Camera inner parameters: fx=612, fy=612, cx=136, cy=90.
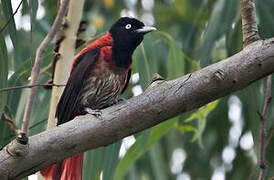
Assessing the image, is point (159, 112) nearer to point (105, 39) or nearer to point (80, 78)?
point (80, 78)

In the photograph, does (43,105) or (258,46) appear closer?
(258,46)

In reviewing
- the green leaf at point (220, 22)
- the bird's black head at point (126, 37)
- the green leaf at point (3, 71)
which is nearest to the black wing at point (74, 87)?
the bird's black head at point (126, 37)

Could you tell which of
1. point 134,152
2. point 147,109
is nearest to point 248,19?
point 147,109

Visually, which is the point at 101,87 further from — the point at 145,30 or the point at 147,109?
the point at 147,109

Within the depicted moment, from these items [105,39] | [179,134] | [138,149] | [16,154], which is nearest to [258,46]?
[16,154]

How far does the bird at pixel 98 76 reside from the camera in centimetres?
349

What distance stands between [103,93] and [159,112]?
4.40 ft

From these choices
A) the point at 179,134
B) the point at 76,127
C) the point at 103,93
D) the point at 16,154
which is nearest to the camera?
the point at 16,154

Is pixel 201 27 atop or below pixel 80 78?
atop

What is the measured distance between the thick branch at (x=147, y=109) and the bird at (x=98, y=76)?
990 mm

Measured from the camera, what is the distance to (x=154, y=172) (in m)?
4.80

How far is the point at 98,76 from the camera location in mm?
3711

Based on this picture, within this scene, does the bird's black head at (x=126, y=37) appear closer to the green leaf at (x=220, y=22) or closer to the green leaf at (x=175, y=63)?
the green leaf at (x=175, y=63)

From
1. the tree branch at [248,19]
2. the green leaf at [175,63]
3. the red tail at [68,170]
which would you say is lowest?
the red tail at [68,170]
